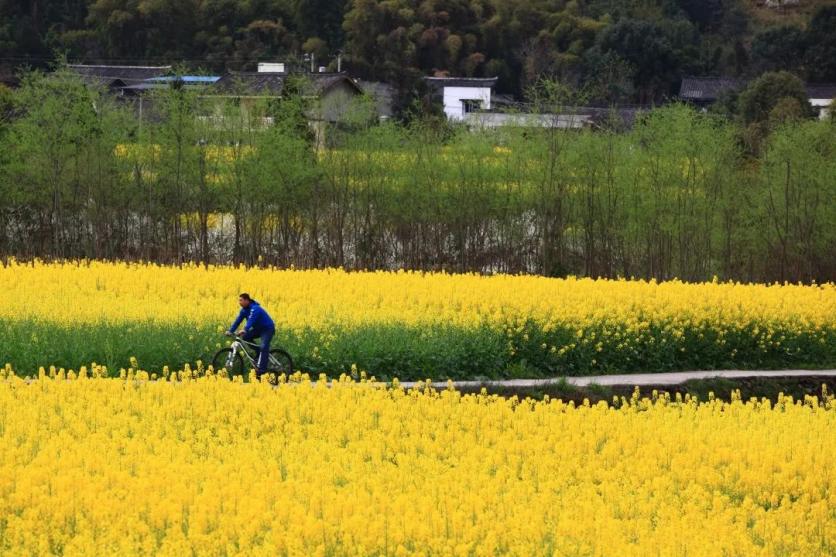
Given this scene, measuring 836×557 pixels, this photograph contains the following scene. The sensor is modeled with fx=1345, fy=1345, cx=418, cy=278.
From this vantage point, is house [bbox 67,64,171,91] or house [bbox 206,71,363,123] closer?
house [bbox 206,71,363,123]

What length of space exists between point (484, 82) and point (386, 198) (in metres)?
31.6

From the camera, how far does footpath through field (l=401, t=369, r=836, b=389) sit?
2008cm

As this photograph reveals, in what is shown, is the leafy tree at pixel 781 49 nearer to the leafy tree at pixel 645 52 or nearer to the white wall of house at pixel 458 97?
the leafy tree at pixel 645 52

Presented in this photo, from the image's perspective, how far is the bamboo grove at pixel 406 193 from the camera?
3600 cm

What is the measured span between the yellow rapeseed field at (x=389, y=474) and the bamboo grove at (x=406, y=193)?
1975 centimetres

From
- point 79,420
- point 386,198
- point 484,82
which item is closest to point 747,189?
point 386,198

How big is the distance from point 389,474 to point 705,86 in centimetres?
6003

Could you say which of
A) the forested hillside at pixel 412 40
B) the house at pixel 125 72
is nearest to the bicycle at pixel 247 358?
the house at pixel 125 72

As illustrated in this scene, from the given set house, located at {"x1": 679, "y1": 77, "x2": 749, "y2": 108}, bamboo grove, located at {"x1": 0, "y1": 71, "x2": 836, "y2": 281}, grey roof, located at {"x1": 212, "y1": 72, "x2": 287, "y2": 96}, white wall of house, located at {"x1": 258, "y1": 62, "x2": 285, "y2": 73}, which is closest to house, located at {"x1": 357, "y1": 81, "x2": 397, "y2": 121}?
white wall of house, located at {"x1": 258, "y1": 62, "x2": 285, "y2": 73}

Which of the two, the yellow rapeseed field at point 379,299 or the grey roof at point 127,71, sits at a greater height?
the grey roof at point 127,71

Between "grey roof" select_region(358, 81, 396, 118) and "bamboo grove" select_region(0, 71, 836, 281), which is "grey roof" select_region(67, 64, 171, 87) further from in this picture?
"bamboo grove" select_region(0, 71, 836, 281)

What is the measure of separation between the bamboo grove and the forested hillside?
88.9 feet

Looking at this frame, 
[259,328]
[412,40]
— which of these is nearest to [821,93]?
[412,40]

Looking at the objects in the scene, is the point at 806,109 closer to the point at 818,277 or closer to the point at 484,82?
the point at 818,277
